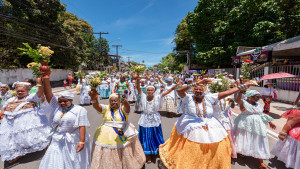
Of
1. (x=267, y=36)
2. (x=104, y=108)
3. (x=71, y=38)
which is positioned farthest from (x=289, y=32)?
(x=71, y=38)

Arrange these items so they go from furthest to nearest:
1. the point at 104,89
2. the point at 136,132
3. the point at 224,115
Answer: the point at 104,89 < the point at 224,115 < the point at 136,132

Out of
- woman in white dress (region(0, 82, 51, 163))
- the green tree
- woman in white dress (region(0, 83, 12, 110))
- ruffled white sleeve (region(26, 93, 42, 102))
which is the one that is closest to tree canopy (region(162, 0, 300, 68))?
the green tree

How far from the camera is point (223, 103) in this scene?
3764 mm

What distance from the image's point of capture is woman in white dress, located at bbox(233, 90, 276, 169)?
3.04 meters

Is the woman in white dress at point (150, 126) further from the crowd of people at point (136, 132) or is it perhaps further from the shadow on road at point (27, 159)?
the shadow on road at point (27, 159)

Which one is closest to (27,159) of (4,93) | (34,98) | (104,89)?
(34,98)

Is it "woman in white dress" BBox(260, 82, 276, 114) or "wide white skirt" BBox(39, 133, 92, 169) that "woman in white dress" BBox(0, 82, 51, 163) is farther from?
"woman in white dress" BBox(260, 82, 276, 114)

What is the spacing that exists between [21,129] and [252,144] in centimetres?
543

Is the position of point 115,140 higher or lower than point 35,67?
lower

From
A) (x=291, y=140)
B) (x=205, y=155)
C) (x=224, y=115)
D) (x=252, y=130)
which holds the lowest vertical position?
(x=205, y=155)

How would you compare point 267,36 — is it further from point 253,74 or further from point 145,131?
point 145,131

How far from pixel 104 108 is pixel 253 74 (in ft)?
48.9

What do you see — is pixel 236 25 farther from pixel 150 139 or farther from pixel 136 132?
pixel 136 132

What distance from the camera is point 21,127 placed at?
3.31 m
